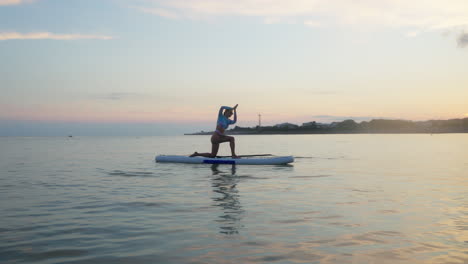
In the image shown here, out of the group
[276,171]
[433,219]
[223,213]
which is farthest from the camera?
[276,171]

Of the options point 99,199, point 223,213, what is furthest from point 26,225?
point 223,213

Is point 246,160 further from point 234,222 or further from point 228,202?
point 234,222

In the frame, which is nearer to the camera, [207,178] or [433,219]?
[433,219]

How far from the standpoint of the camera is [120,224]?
7.14 metres

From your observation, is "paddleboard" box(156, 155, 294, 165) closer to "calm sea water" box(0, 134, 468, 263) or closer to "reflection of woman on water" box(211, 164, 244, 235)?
"reflection of woman on water" box(211, 164, 244, 235)

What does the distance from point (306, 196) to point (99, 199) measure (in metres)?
5.47

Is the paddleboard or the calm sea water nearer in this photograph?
the calm sea water

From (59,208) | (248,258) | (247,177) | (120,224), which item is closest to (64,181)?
(59,208)

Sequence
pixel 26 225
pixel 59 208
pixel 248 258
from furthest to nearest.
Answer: pixel 59 208, pixel 26 225, pixel 248 258

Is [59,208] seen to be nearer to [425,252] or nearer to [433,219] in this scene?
[425,252]

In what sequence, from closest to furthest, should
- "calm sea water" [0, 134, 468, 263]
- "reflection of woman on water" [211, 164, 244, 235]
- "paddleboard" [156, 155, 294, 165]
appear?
"calm sea water" [0, 134, 468, 263] → "reflection of woman on water" [211, 164, 244, 235] → "paddleboard" [156, 155, 294, 165]

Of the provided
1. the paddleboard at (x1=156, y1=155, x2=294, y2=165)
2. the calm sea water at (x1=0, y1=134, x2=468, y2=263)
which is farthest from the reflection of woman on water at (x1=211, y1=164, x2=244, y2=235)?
the paddleboard at (x1=156, y1=155, x2=294, y2=165)

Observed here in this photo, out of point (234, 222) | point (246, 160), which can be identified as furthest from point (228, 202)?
point (246, 160)

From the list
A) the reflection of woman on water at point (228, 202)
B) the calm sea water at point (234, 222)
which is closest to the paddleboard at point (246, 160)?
the reflection of woman on water at point (228, 202)
